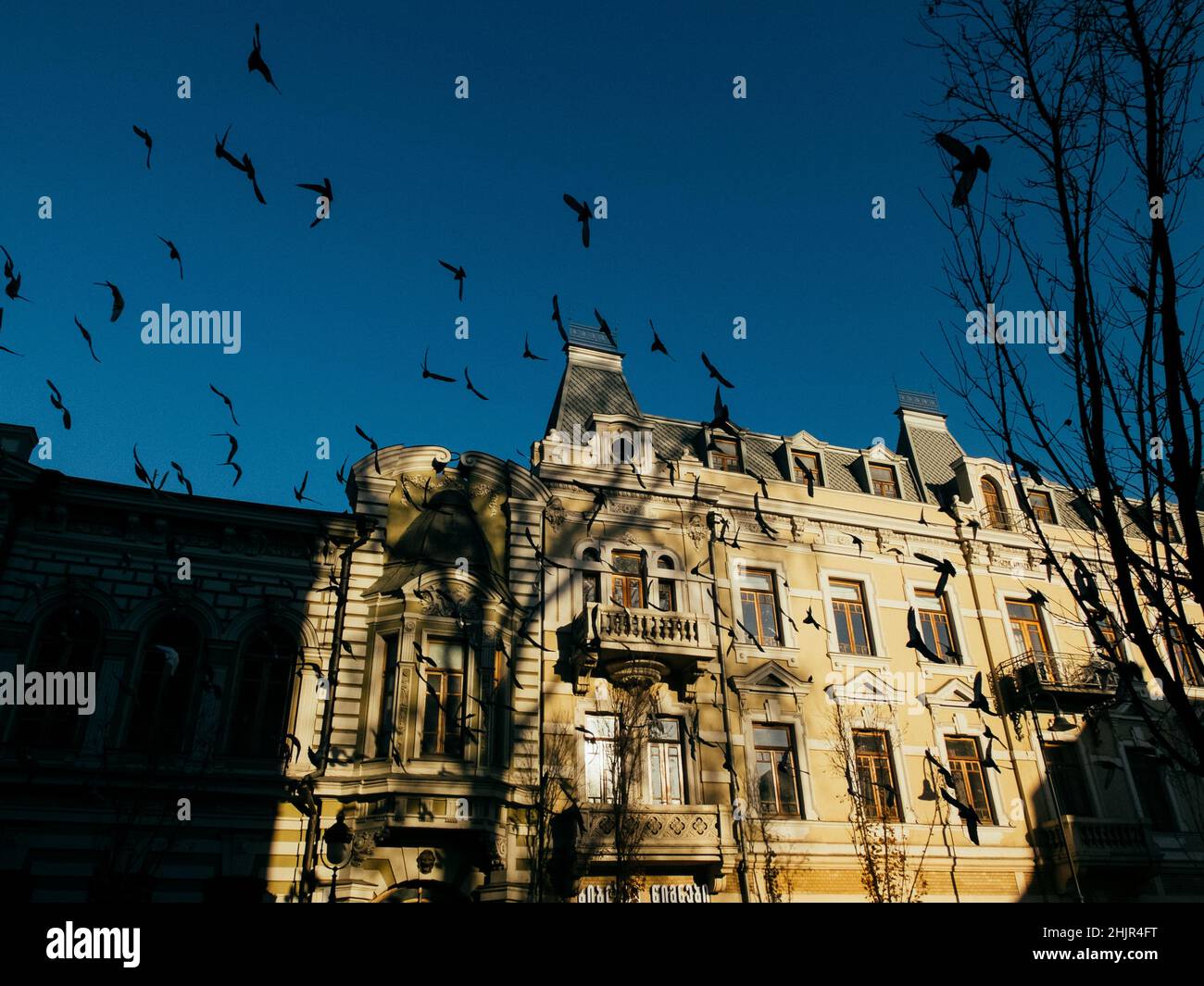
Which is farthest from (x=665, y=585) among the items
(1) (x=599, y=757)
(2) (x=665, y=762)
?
(1) (x=599, y=757)

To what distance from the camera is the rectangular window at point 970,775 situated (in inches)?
840

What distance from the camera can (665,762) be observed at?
1983cm

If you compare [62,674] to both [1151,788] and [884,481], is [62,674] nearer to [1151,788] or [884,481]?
[884,481]

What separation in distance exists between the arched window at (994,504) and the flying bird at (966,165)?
21.5 meters

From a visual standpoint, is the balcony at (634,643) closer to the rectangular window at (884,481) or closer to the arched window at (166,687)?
the arched window at (166,687)

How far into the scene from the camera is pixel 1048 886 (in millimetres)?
→ 20719

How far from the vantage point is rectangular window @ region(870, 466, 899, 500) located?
26.9 meters

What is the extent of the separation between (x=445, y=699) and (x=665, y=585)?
6788 millimetres

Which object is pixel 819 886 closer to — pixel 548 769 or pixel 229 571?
pixel 548 769

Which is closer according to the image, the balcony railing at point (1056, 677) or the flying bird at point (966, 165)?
the flying bird at point (966, 165)

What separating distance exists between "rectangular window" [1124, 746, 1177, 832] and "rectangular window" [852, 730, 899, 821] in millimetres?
7263

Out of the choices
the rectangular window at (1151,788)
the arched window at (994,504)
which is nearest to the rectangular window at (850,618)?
the arched window at (994,504)
